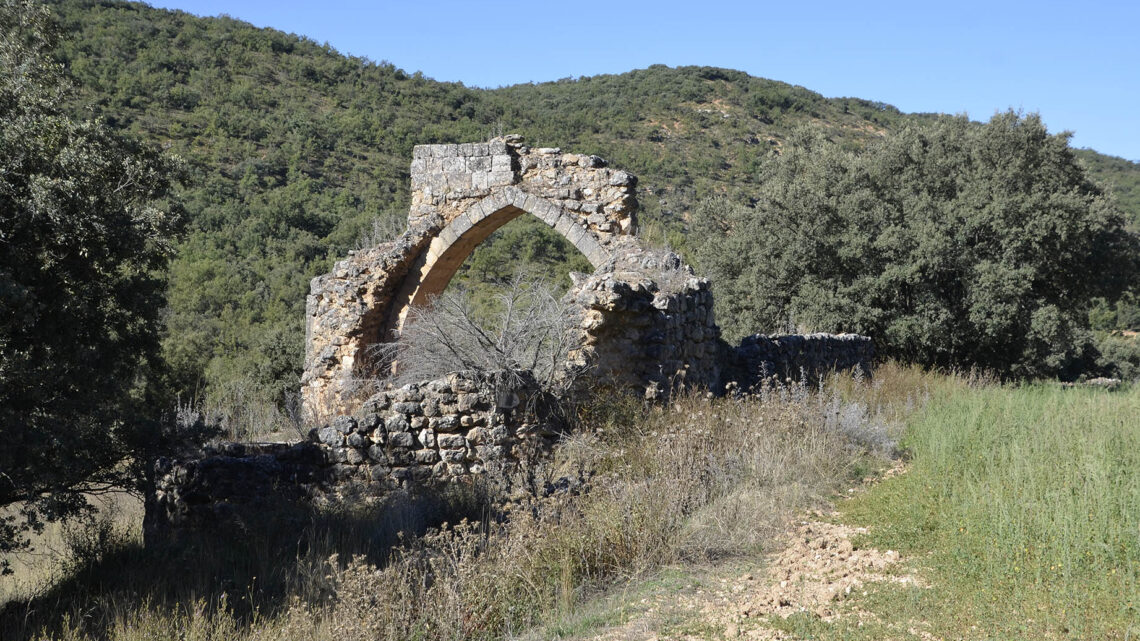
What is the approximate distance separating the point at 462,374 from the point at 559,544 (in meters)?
2.62

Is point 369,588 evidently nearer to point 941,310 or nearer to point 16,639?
point 16,639

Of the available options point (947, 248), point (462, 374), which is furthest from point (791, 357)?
point (462, 374)

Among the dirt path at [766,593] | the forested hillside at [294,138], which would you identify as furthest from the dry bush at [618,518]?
the forested hillside at [294,138]

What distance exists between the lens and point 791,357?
11867 millimetres

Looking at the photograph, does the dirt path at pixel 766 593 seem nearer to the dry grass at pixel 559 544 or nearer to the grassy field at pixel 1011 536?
the grassy field at pixel 1011 536

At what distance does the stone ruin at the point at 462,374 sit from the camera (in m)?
6.80

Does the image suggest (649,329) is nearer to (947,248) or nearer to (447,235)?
(447,235)

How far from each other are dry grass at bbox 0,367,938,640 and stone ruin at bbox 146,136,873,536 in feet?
3.02

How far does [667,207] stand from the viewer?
100ft

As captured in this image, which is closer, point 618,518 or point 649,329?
point 618,518

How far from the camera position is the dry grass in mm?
3998

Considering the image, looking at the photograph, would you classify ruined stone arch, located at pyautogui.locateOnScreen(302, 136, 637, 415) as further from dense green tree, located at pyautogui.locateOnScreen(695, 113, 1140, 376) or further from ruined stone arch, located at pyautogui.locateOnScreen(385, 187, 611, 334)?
dense green tree, located at pyautogui.locateOnScreen(695, 113, 1140, 376)

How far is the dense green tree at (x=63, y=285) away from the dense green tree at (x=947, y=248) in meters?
12.2

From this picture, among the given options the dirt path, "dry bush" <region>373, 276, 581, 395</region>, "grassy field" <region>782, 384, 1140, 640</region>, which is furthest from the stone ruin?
"grassy field" <region>782, 384, 1140, 640</region>
